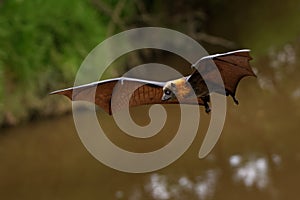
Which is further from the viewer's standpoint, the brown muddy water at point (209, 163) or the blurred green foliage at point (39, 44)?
the blurred green foliage at point (39, 44)

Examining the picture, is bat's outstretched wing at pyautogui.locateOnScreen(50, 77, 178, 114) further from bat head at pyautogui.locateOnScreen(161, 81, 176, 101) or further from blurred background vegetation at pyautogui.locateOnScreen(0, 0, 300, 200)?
blurred background vegetation at pyautogui.locateOnScreen(0, 0, 300, 200)

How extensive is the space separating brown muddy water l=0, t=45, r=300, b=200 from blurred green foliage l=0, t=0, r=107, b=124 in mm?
150

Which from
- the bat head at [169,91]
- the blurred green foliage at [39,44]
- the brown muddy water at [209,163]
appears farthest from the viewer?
the blurred green foliage at [39,44]

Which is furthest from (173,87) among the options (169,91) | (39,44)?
(39,44)

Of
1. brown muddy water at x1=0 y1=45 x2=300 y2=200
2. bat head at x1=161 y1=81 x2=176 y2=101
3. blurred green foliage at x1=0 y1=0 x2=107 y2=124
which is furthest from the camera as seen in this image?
blurred green foliage at x1=0 y1=0 x2=107 y2=124

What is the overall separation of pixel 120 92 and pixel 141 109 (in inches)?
47.0

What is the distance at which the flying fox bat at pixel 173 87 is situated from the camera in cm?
23

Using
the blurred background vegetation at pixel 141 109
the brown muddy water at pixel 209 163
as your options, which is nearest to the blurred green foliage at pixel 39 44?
the blurred background vegetation at pixel 141 109

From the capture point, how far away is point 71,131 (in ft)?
5.56

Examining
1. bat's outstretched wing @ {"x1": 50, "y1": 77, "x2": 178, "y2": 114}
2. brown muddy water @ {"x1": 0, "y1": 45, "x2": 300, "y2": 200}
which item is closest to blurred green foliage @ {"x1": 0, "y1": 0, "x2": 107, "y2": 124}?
brown muddy water @ {"x1": 0, "y1": 45, "x2": 300, "y2": 200}

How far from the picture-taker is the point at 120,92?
254 millimetres

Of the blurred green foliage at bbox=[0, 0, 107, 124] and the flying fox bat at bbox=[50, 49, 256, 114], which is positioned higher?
the flying fox bat at bbox=[50, 49, 256, 114]

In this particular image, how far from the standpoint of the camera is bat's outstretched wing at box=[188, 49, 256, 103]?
236 millimetres

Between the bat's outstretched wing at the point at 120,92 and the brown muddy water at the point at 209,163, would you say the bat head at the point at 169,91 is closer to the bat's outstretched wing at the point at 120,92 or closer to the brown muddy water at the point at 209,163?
the bat's outstretched wing at the point at 120,92
